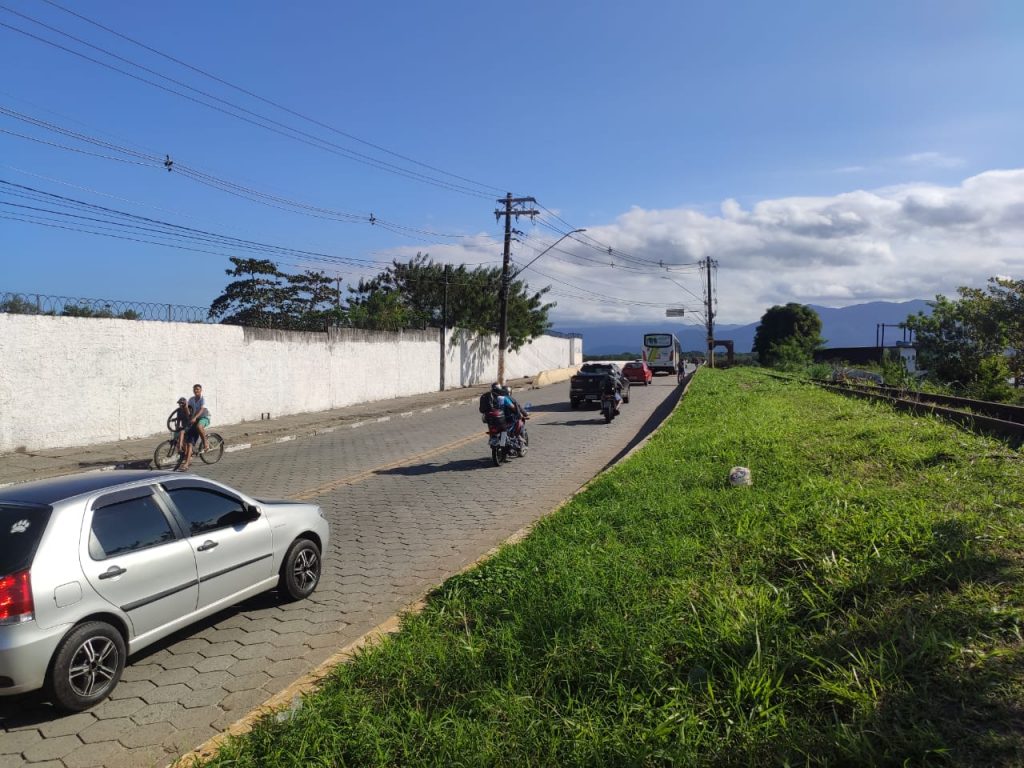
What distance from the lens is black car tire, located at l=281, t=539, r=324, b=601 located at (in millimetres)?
5969

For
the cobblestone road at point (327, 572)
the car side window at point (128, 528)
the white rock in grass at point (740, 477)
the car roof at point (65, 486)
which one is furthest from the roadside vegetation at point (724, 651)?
the car roof at point (65, 486)

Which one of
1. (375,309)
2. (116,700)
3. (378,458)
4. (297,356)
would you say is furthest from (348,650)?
(375,309)

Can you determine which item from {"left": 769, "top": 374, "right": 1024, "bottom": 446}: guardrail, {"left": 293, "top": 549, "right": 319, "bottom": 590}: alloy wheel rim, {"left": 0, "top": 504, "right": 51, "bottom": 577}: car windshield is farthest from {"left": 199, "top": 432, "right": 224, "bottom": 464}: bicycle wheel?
{"left": 769, "top": 374, "right": 1024, "bottom": 446}: guardrail

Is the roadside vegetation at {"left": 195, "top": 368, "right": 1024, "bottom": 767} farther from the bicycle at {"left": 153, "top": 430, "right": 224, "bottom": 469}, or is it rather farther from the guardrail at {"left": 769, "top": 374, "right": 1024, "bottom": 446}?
the bicycle at {"left": 153, "top": 430, "right": 224, "bottom": 469}

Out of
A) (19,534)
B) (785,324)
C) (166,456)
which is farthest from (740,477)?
(785,324)

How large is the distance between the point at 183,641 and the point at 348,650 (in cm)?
151

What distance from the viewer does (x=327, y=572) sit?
6863mm

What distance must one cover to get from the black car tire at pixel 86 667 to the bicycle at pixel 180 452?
9873mm

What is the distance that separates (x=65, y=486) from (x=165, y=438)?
13896mm

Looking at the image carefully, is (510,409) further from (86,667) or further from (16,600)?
(16,600)

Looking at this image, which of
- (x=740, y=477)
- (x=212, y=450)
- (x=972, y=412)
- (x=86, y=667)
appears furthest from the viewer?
(x=212, y=450)

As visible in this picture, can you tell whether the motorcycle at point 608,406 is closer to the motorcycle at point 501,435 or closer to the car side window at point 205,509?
the motorcycle at point 501,435

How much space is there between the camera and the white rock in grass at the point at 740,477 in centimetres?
780

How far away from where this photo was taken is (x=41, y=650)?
393 cm
